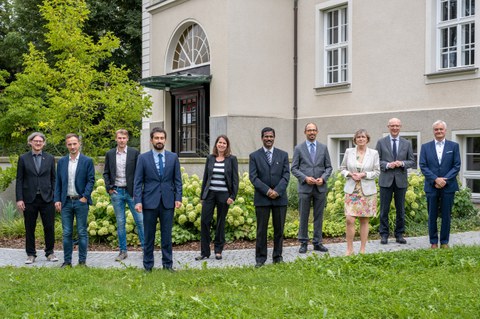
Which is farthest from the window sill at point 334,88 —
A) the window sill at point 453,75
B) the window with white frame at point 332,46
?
the window sill at point 453,75

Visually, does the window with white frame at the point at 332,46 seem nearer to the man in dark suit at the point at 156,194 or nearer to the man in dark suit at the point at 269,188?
the man in dark suit at the point at 269,188

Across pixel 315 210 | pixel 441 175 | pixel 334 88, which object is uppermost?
pixel 334 88

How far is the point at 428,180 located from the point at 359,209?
1341mm

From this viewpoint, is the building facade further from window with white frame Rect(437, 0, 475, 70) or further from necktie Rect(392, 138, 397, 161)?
necktie Rect(392, 138, 397, 161)

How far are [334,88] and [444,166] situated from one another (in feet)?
27.8

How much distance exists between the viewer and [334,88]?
17625 mm

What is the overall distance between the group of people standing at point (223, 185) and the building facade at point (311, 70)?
5.15m

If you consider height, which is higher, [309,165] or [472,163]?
[309,165]

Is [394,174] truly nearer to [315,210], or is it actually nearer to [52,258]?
[315,210]

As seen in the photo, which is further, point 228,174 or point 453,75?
point 453,75

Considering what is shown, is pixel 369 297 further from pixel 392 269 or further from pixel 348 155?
pixel 348 155

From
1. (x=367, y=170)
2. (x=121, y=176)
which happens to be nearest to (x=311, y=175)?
(x=367, y=170)

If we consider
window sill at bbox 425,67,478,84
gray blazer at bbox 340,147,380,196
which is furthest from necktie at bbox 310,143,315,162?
window sill at bbox 425,67,478,84

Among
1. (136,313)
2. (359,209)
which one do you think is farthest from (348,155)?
(136,313)
